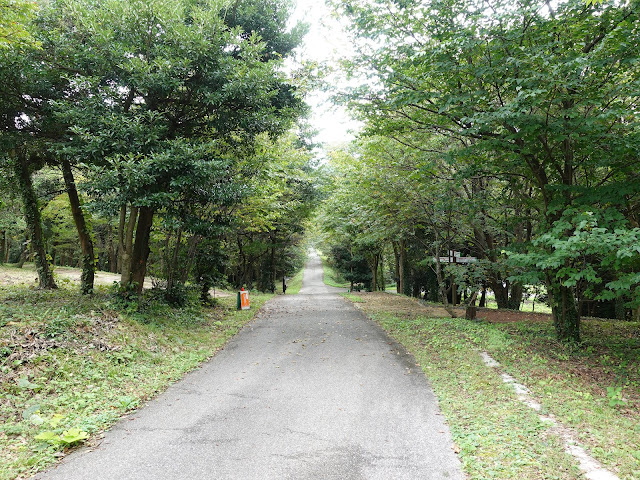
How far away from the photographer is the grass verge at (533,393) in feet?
11.4

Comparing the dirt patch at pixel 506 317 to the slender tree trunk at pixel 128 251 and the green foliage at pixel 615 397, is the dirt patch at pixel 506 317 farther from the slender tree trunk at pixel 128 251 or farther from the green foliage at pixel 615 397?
the slender tree trunk at pixel 128 251

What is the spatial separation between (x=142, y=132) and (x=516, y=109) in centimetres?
705

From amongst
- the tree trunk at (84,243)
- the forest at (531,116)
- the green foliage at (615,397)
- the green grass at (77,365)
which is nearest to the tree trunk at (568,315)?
the forest at (531,116)

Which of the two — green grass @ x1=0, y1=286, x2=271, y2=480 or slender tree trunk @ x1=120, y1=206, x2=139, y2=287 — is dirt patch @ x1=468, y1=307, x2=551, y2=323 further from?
slender tree trunk @ x1=120, y1=206, x2=139, y2=287

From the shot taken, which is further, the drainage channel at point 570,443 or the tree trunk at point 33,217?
the tree trunk at point 33,217

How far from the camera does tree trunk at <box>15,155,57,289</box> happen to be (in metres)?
10.9

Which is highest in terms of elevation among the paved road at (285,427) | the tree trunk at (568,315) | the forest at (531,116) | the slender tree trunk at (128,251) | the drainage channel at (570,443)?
the forest at (531,116)

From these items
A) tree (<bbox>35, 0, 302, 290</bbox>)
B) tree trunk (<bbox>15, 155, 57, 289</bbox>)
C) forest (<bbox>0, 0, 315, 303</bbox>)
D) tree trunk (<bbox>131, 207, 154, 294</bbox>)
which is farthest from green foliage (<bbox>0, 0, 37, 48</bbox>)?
tree trunk (<bbox>15, 155, 57, 289</bbox>)

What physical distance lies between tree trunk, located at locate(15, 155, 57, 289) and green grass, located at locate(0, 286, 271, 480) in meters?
2.81

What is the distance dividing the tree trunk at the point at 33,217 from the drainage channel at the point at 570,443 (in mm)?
12854

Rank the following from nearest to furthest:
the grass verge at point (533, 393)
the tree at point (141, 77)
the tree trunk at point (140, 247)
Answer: the grass verge at point (533, 393) → the tree at point (141, 77) → the tree trunk at point (140, 247)

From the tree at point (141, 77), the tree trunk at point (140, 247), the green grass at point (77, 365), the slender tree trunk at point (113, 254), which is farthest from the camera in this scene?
the slender tree trunk at point (113, 254)

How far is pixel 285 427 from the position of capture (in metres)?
4.22

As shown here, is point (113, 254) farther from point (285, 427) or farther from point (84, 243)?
point (285, 427)
